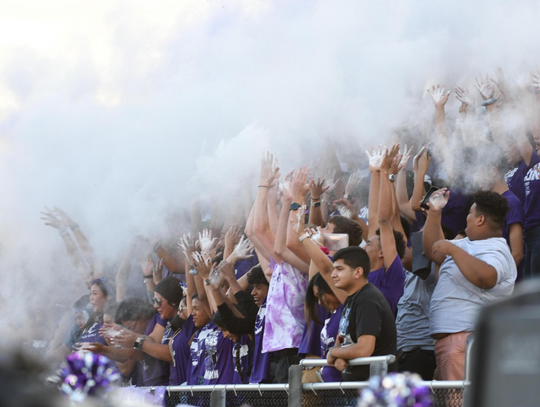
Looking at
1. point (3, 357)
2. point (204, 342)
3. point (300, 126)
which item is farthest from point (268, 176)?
point (3, 357)

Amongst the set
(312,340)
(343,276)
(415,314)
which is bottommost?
(312,340)

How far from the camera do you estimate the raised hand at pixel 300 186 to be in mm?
5465

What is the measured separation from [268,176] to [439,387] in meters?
2.91

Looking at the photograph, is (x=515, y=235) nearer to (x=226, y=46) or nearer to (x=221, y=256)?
(x=221, y=256)

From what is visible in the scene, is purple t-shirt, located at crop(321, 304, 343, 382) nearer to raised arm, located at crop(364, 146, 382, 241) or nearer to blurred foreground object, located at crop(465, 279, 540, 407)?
raised arm, located at crop(364, 146, 382, 241)

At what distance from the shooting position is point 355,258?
4.18 meters

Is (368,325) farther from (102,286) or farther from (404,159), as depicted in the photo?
(102,286)

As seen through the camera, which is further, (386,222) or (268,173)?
(268,173)

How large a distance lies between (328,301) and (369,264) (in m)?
0.47

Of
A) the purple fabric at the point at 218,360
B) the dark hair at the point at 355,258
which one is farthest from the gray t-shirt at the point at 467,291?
the purple fabric at the point at 218,360

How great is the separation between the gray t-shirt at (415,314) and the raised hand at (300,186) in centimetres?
112

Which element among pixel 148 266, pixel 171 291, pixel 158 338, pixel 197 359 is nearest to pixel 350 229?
pixel 197 359

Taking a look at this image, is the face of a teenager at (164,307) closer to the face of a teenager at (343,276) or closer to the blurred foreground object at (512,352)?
the face of a teenager at (343,276)

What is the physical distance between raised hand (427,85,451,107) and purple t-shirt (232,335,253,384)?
2095mm
